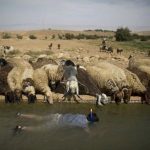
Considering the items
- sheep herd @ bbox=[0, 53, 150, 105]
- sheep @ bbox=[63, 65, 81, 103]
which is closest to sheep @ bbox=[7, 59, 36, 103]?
sheep herd @ bbox=[0, 53, 150, 105]

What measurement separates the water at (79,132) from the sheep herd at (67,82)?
3.61ft

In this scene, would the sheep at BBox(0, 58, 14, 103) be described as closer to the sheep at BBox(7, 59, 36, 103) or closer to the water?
the sheep at BBox(7, 59, 36, 103)

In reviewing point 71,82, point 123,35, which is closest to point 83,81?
point 71,82

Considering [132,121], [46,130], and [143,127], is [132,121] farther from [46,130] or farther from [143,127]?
[46,130]

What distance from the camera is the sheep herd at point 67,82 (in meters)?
18.9

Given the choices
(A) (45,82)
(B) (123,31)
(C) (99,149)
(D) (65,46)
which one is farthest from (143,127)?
(B) (123,31)

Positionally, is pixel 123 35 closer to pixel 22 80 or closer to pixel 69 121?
pixel 22 80

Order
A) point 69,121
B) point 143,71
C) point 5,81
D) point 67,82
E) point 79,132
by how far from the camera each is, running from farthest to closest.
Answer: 1. point 143,71
2. point 5,81
3. point 67,82
4. point 69,121
5. point 79,132

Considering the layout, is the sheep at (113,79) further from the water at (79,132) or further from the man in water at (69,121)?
the man in water at (69,121)

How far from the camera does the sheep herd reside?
744 inches

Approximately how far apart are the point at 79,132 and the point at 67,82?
5174mm

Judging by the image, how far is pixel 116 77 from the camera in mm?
20359

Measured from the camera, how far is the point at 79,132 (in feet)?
47.0

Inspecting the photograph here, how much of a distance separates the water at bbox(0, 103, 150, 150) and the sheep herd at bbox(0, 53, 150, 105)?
110cm
